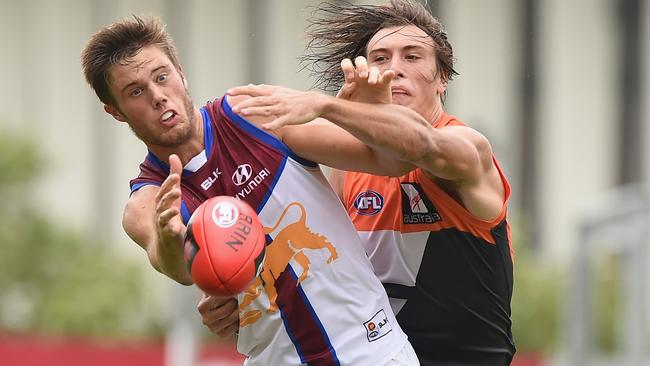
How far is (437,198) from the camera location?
579 cm

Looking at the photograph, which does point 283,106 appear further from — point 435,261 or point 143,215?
point 435,261

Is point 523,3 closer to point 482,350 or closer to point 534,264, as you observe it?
point 534,264

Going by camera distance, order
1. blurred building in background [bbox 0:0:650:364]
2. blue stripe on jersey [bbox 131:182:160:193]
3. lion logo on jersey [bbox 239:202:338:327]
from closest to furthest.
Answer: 1. lion logo on jersey [bbox 239:202:338:327]
2. blue stripe on jersey [bbox 131:182:160:193]
3. blurred building in background [bbox 0:0:650:364]

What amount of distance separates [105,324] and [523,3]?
33.4ft

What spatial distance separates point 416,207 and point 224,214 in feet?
3.34

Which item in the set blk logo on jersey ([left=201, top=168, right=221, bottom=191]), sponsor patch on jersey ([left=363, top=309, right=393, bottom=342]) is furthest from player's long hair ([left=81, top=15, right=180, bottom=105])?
sponsor patch on jersey ([left=363, top=309, right=393, bottom=342])

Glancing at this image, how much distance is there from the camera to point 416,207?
5.84 meters

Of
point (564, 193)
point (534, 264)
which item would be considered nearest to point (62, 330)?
point (534, 264)

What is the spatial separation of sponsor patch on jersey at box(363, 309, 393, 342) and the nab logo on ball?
0.78 m

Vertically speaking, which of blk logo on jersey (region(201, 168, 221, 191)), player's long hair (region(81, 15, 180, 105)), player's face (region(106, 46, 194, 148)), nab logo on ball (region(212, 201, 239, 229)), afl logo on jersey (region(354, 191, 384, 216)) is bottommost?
afl logo on jersey (region(354, 191, 384, 216))

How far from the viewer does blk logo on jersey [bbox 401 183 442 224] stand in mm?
5812

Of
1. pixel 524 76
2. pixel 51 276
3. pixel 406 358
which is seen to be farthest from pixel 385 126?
pixel 524 76

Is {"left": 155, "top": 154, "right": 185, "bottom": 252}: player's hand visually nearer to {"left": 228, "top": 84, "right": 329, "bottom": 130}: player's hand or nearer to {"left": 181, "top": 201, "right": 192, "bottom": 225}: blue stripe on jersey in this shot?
{"left": 181, "top": 201, "right": 192, "bottom": 225}: blue stripe on jersey

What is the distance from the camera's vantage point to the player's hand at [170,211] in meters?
5.18
